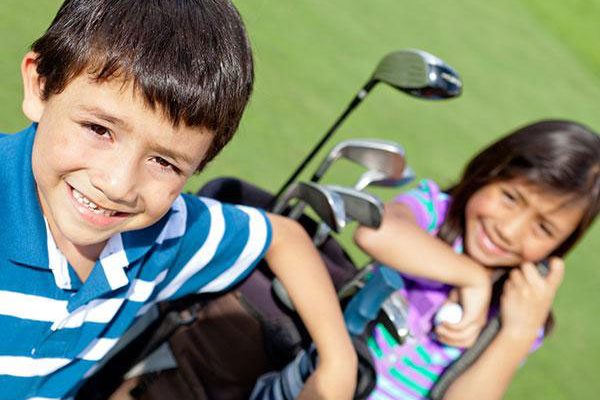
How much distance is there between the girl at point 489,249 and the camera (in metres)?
1.61

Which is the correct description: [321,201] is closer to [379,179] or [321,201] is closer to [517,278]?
[379,179]

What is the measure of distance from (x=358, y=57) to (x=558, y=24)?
2189 mm

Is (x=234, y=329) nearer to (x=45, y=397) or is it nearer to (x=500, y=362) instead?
(x=45, y=397)

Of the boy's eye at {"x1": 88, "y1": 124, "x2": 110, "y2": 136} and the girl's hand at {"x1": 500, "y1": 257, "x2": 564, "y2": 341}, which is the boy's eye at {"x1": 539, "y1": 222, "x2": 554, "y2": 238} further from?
the boy's eye at {"x1": 88, "y1": 124, "x2": 110, "y2": 136}

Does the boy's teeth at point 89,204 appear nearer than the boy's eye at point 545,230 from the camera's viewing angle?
Yes

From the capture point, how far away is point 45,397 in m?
1.16

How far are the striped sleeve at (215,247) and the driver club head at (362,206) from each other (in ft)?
0.55

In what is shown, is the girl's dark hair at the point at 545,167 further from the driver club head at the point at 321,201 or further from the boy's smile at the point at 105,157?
the boy's smile at the point at 105,157

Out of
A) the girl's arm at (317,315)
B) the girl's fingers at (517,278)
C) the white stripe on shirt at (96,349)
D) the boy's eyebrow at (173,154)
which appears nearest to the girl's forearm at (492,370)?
the girl's fingers at (517,278)

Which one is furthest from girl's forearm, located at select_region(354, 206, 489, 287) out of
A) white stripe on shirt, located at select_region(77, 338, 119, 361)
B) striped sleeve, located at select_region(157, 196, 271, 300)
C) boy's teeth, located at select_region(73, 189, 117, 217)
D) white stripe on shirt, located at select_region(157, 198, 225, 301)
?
boy's teeth, located at select_region(73, 189, 117, 217)

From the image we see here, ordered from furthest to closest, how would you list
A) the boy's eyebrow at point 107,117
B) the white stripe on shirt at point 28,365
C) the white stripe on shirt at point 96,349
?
1. the white stripe on shirt at point 96,349
2. the white stripe on shirt at point 28,365
3. the boy's eyebrow at point 107,117

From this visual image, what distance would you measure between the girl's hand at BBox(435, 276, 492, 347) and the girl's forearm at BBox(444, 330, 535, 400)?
49mm

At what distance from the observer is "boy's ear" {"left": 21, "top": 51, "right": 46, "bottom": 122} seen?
101 cm

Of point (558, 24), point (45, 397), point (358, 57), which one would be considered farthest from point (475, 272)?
point (558, 24)
